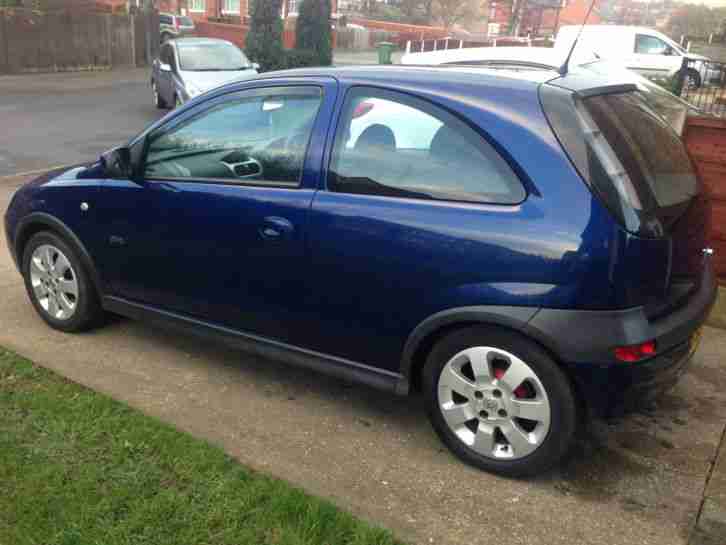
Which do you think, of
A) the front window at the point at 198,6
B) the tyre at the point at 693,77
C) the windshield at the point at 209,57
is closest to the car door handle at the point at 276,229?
the tyre at the point at 693,77

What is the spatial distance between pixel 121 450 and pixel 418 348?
1391mm

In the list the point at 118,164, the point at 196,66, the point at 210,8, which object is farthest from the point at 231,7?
the point at 118,164

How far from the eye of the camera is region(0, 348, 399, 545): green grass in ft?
8.95

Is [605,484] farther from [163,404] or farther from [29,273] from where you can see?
[29,273]

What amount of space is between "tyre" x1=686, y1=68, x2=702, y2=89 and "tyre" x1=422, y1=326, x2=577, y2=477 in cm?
A: 673

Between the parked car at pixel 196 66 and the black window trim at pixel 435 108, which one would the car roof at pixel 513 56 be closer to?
the black window trim at pixel 435 108

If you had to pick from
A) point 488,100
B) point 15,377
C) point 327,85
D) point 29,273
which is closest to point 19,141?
point 29,273

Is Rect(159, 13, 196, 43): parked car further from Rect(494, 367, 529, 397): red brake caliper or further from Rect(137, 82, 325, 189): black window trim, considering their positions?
Rect(494, 367, 529, 397): red brake caliper

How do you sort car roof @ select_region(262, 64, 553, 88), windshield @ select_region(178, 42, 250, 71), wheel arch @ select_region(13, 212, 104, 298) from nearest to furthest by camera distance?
car roof @ select_region(262, 64, 553, 88)
wheel arch @ select_region(13, 212, 104, 298)
windshield @ select_region(178, 42, 250, 71)

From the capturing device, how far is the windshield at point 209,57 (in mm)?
13438

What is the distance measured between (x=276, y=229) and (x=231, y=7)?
156 ft

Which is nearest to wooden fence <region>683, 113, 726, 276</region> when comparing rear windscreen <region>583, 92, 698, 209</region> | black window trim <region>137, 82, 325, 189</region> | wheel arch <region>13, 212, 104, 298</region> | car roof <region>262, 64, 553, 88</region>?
rear windscreen <region>583, 92, 698, 209</region>

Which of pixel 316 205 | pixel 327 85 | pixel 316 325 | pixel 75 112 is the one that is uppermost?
pixel 327 85

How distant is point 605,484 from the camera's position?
3164 mm
